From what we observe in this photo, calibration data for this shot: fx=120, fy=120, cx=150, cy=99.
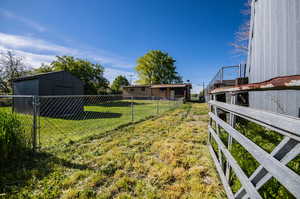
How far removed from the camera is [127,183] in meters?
Result: 1.89

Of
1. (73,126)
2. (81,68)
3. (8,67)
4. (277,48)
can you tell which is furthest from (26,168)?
(8,67)

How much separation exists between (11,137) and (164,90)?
78.6 feet

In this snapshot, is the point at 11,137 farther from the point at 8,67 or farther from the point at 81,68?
the point at 8,67

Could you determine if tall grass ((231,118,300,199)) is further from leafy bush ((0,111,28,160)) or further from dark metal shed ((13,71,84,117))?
dark metal shed ((13,71,84,117))

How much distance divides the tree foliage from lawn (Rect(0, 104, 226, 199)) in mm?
25118

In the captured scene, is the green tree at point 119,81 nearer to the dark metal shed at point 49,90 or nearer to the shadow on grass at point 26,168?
the dark metal shed at point 49,90

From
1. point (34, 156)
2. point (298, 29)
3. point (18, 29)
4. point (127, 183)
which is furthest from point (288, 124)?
point (18, 29)

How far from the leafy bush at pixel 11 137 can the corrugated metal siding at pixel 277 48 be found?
17.6 feet

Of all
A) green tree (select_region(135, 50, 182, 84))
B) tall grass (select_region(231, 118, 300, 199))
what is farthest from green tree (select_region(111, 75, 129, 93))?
tall grass (select_region(231, 118, 300, 199))

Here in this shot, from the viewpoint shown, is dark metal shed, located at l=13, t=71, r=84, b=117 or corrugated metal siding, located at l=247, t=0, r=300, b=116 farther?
dark metal shed, located at l=13, t=71, r=84, b=117

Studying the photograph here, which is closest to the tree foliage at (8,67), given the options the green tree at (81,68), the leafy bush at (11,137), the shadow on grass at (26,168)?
the green tree at (81,68)

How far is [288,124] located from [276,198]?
37.0 inches

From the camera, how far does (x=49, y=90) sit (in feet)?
28.9

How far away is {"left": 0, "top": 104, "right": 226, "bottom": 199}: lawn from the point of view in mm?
1696
